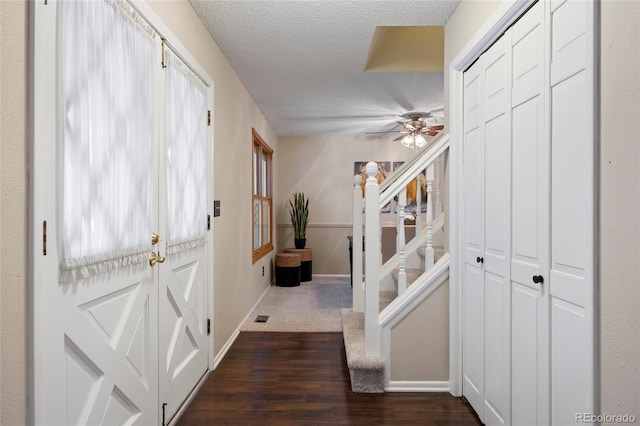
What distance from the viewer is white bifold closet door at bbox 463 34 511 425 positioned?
1841mm

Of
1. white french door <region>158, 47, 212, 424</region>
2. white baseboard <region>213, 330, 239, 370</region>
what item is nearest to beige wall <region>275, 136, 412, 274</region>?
white baseboard <region>213, 330, 239, 370</region>

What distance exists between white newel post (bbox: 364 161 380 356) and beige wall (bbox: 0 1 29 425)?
1.72 m

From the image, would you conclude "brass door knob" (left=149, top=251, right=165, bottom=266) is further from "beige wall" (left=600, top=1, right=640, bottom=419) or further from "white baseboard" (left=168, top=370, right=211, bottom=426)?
"beige wall" (left=600, top=1, right=640, bottom=419)

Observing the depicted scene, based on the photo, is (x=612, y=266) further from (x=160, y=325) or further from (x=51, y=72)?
(x=160, y=325)

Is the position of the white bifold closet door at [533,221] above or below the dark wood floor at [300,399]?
above

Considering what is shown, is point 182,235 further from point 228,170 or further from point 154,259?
point 228,170

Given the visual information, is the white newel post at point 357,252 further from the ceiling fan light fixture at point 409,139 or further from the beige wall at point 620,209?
the beige wall at point 620,209

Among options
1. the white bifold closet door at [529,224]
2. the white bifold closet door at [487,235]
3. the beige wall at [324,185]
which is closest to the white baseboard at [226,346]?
the white bifold closet door at [487,235]

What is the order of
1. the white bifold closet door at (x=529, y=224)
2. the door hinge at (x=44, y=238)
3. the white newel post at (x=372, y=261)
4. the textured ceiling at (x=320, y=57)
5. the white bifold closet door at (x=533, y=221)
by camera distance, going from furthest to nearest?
the textured ceiling at (x=320, y=57), the white newel post at (x=372, y=261), the white bifold closet door at (x=529, y=224), the white bifold closet door at (x=533, y=221), the door hinge at (x=44, y=238)

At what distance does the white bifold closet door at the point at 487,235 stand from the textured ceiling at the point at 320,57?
77 cm

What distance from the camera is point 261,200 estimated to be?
213 inches

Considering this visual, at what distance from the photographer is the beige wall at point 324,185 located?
6.68 m

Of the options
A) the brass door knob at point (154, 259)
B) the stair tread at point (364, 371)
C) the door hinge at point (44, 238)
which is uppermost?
the door hinge at point (44, 238)

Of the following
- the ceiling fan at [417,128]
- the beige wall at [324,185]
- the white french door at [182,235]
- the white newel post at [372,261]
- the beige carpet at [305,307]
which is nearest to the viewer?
the white french door at [182,235]
